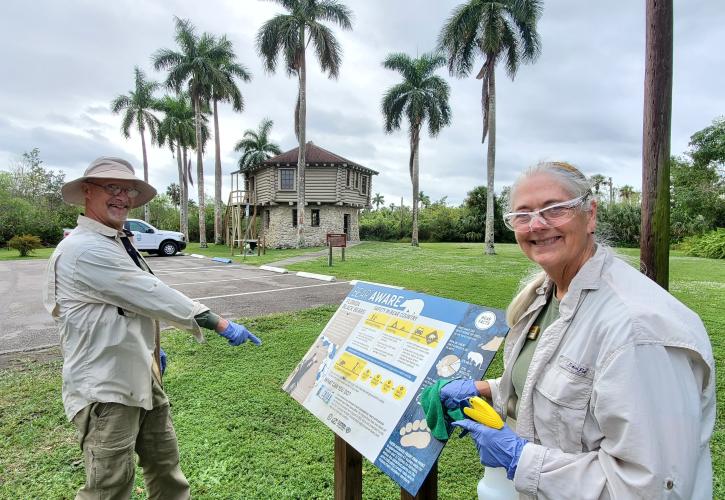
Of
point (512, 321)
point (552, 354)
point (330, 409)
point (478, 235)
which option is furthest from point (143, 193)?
point (478, 235)

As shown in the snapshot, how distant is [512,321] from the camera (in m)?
1.75

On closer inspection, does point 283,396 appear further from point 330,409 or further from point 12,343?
point 12,343

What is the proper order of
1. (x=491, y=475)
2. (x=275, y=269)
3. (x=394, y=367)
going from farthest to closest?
(x=275, y=269) → (x=394, y=367) → (x=491, y=475)

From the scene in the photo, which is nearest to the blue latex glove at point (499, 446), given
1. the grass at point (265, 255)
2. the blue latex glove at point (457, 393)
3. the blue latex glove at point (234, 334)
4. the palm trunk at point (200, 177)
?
the blue latex glove at point (457, 393)

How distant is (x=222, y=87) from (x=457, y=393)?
3030 centimetres

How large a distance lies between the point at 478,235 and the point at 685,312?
37.7m

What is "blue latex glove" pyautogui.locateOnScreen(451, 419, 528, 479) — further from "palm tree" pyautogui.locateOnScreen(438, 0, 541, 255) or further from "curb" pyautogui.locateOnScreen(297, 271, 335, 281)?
"palm tree" pyautogui.locateOnScreen(438, 0, 541, 255)

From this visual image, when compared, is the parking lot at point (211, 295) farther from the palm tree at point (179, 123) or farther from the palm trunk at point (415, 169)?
the palm tree at point (179, 123)

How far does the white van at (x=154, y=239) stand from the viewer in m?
20.0

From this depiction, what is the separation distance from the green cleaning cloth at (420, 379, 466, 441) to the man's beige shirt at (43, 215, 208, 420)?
1.36 metres

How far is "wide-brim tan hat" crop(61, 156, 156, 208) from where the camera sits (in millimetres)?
2243

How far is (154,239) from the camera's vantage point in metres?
20.5

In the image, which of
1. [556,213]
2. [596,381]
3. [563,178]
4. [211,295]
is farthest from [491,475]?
[211,295]

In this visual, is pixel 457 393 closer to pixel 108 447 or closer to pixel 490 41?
pixel 108 447
